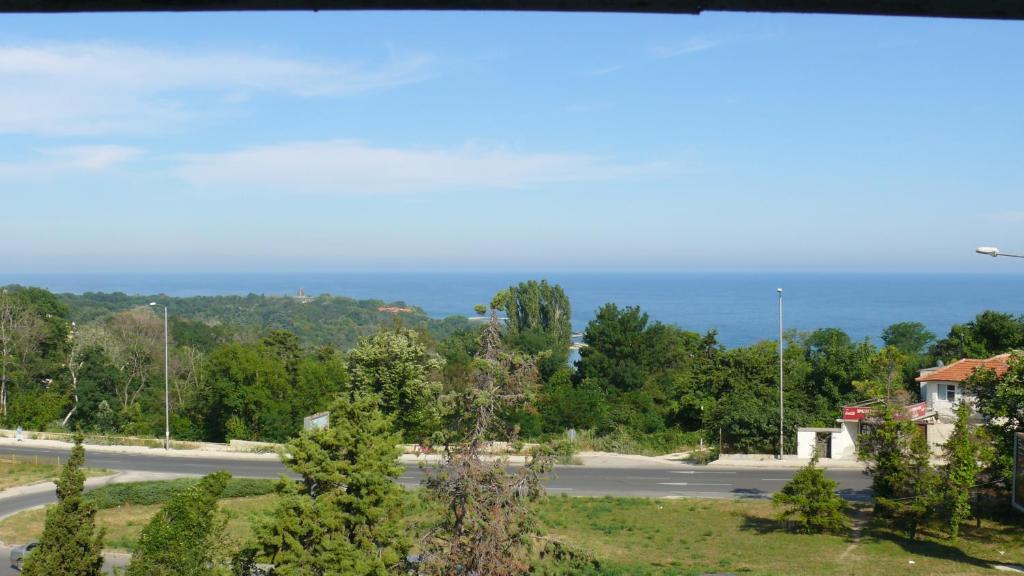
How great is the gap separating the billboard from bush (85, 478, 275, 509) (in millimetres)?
19619

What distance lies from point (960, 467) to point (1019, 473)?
29.0 feet

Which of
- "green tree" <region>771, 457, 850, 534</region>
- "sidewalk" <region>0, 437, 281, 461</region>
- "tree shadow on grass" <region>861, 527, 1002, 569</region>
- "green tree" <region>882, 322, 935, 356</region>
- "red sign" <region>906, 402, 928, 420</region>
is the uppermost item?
"green tree" <region>882, 322, 935, 356</region>

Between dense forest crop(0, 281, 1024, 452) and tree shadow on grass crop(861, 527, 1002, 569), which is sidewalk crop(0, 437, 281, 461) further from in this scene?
tree shadow on grass crop(861, 527, 1002, 569)

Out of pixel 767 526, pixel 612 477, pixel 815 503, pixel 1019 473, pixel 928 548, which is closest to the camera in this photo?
pixel 1019 473

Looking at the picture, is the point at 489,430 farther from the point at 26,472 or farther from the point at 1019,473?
the point at 26,472

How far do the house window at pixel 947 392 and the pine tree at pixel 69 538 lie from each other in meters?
30.9

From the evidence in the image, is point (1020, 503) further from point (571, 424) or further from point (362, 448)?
point (571, 424)

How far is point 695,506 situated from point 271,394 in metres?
22.0

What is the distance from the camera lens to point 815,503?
2041 centimetres

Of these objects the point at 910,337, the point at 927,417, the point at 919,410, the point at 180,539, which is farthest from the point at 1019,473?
the point at 910,337

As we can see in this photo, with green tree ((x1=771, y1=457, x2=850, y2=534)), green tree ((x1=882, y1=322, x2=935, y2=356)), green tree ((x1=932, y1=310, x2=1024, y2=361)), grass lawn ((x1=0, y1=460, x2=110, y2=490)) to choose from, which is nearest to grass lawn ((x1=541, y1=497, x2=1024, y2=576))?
green tree ((x1=771, y1=457, x2=850, y2=534))

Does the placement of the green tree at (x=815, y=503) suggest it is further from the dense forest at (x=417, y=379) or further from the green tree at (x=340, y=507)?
the green tree at (x=340, y=507)

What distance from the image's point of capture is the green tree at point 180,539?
10750 millimetres

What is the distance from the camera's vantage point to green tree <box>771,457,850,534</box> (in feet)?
66.7
